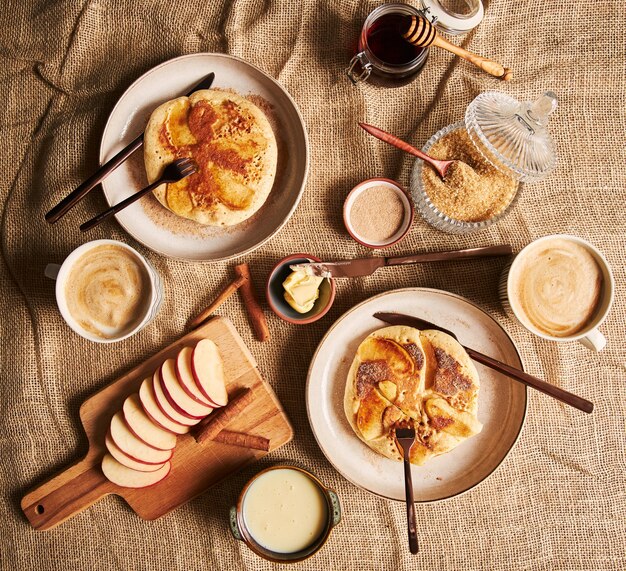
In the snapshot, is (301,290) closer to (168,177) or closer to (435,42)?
(168,177)

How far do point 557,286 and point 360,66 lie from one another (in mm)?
1159

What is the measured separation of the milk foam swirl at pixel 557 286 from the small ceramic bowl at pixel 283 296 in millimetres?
703

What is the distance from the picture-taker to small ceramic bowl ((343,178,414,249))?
2131 mm

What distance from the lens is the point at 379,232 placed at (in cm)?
216

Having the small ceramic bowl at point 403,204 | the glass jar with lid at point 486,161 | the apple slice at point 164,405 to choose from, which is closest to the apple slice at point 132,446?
the apple slice at point 164,405

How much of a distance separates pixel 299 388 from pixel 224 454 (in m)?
0.40

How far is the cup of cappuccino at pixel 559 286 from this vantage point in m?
2.04

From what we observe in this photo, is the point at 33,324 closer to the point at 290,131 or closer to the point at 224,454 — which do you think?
the point at 224,454

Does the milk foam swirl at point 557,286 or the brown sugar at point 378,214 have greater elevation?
the brown sugar at point 378,214

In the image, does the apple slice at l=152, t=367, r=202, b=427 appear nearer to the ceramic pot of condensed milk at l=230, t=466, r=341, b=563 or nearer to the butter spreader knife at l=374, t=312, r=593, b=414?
the ceramic pot of condensed milk at l=230, t=466, r=341, b=563

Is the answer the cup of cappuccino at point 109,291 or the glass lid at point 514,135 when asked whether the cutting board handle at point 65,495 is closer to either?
the cup of cappuccino at point 109,291

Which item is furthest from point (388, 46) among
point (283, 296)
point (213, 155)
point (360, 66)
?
point (283, 296)

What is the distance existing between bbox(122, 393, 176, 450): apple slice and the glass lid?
5.38 feet

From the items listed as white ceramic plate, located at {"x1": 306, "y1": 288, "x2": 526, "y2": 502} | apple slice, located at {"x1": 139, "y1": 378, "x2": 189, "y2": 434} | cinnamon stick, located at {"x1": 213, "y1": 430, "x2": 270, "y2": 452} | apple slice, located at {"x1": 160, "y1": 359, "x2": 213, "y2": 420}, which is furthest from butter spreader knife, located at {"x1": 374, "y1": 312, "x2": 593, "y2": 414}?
apple slice, located at {"x1": 139, "y1": 378, "x2": 189, "y2": 434}
